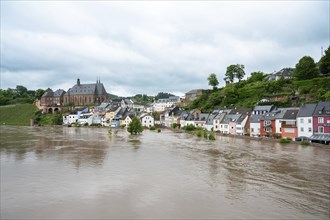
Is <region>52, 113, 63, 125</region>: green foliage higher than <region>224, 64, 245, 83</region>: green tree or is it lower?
lower

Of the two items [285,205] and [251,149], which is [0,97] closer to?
[251,149]

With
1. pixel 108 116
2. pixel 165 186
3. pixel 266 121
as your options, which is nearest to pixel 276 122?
pixel 266 121

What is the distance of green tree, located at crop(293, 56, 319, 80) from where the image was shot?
51.5m

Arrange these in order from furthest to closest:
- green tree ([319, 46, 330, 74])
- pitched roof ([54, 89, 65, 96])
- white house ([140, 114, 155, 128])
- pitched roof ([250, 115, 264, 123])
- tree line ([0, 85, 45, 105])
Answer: tree line ([0, 85, 45, 105]), pitched roof ([54, 89, 65, 96]), white house ([140, 114, 155, 128]), green tree ([319, 46, 330, 74]), pitched roof ([250, 115, 264, 123])

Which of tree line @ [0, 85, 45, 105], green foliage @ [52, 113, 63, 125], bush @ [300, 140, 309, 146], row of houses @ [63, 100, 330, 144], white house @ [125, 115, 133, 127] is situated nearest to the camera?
bush @ [300, 140, 309, 146]

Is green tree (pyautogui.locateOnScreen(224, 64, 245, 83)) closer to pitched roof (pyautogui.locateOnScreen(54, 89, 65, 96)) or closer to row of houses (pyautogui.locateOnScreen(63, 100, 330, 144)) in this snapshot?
row of houses (pyautogui.locateOnScreen(63, 100, 330, 144))

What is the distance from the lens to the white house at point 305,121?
101 ft

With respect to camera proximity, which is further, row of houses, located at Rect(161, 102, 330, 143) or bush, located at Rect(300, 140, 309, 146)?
row of houses, located at Rect(161, 102, 330, 143)

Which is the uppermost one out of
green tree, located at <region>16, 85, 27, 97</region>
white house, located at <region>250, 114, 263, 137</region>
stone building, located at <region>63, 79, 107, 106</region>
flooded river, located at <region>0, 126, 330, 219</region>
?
green tree, located at <region>16, 85, 27, 97</region>

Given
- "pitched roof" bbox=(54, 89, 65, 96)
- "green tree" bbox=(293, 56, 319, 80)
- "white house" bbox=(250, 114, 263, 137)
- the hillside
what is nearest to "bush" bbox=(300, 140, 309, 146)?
"white house" bbox=(250, 114, 263, 137)

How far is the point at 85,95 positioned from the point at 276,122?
74782 millimetres

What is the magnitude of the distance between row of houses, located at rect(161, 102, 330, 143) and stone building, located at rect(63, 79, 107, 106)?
176 ft

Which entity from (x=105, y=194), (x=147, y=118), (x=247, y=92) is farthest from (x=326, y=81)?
(x=105, y=194)

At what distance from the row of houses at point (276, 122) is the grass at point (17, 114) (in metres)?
59.4
